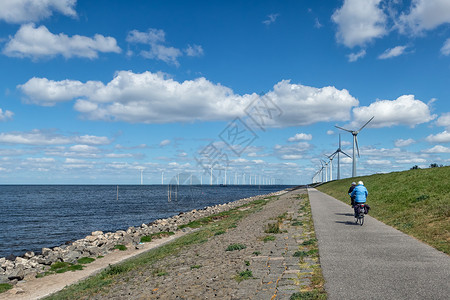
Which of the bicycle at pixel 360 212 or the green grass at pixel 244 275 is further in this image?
the bicycle at pixel 360 212

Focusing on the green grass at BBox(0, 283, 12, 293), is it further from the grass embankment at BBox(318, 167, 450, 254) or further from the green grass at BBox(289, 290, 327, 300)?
the grass embankment at BBox(318, 167, 450, 254)

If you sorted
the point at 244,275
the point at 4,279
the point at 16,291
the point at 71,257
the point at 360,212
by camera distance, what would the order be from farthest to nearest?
the point at 71,257
the point at 360,212
the point at 4,279
the point at 16,291
the point at 244,275

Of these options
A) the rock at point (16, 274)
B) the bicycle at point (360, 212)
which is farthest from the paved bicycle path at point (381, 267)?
the rock at point (16, 274)

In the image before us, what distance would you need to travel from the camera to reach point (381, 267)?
9242 mm

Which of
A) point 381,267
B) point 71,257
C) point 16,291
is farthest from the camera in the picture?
point 71,257

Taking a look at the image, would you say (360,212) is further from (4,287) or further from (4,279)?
(4,279)

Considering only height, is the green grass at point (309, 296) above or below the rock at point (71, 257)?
above

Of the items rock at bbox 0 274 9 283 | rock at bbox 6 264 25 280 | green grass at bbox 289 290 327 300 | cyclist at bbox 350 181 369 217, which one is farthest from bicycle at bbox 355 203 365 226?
rock at bbox 0 274 9 283

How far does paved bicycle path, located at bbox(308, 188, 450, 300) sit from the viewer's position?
7219mm

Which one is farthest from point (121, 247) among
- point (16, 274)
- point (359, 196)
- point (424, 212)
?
point (424, 212)

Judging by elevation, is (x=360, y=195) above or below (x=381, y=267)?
above

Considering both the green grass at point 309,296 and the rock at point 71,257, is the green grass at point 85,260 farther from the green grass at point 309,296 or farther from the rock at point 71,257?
the green grass at point 309,296

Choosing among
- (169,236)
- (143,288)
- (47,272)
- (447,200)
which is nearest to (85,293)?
(143,288)

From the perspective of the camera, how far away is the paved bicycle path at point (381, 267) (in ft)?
23.7
